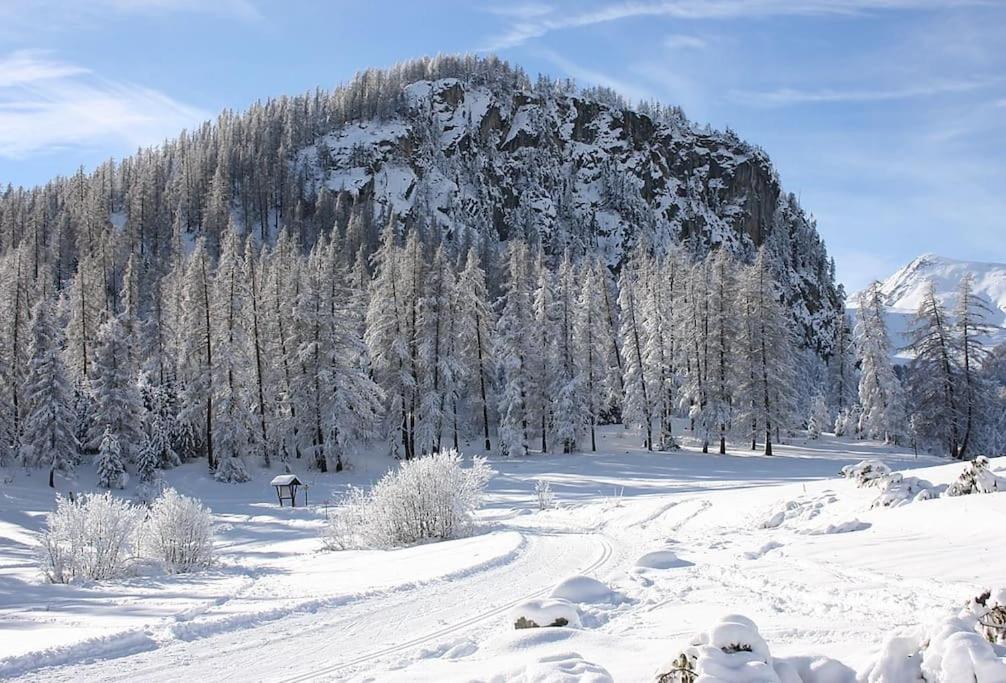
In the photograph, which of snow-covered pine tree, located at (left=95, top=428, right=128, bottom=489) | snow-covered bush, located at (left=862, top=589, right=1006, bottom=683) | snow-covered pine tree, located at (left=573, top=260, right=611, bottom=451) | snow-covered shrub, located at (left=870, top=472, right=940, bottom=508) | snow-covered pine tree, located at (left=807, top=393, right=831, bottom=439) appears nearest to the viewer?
snow-covered bush, located at (left=862, top=589, right=1006, bottom=683)

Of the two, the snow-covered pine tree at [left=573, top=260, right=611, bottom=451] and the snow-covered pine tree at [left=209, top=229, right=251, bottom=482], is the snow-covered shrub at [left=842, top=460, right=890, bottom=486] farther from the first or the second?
the snow-covered pine tree at [left=209, top=229, right=251, bottom=482]

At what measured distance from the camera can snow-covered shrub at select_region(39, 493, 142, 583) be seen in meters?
15.5

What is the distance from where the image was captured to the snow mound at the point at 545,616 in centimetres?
859

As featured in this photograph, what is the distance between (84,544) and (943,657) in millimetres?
17042

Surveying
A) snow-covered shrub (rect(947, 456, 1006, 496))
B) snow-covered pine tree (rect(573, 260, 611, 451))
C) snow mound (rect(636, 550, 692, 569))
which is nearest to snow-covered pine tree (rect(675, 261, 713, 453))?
snow-covered pine tree (rect(573, 260, 611, 451))

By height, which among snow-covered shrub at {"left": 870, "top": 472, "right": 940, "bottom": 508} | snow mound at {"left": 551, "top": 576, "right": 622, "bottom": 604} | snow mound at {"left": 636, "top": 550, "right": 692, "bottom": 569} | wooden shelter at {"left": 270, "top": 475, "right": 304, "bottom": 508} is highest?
snow-covered shrub at {"left": 870, "top": 472, "right": 940, "bottom": 508}

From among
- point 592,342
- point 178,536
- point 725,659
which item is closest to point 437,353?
point 592,342

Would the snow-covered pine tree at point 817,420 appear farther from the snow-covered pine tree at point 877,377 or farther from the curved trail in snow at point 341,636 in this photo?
the curved trail in snow at point 341,636

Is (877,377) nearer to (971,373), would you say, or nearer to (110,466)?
(971,373)

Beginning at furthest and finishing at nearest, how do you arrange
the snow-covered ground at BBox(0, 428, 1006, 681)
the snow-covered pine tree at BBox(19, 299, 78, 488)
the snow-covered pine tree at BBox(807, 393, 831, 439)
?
the snow-covered pine tree at BBox(807, 393, 831, 439)
the snow-covered pine tree at BBox(19, 299, 78, 488)
the snow-covered ground at BBox(0, 428, 1006, 681)

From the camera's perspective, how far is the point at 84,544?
15812mm

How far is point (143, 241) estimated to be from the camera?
90000 mm

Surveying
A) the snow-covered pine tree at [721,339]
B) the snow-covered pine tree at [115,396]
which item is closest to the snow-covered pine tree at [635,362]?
the snow-covered pine tree at [721,339]

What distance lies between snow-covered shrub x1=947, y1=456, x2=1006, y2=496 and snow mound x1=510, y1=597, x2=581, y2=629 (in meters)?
10.5
